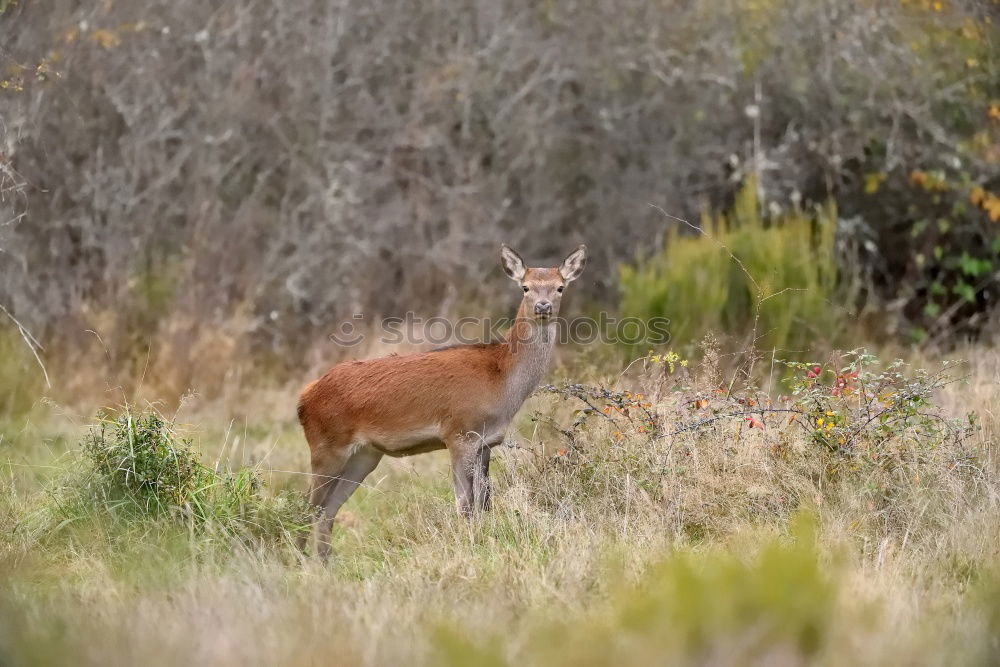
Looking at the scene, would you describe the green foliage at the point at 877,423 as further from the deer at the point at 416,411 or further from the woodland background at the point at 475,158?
the woodland background at the point at 475,158

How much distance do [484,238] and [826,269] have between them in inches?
176

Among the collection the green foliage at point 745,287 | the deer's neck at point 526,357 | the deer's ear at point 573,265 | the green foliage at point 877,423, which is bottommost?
the green foliage at point 745,287

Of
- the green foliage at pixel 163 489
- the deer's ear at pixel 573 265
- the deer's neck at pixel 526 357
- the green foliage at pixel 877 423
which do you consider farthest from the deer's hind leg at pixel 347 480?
the green foliage at pixel 877 423

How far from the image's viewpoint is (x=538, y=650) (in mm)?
4773

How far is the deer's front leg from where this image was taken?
7.80 meters

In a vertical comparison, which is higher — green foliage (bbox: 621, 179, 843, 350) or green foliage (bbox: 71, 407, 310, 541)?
green foliage (bbox: 71, 407, 310, 541)

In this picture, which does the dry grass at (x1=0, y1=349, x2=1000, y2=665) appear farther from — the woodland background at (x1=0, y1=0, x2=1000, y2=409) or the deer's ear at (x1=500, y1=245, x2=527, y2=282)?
the woodland background at (x1=0, y1=0, x2=1000, y2=409)

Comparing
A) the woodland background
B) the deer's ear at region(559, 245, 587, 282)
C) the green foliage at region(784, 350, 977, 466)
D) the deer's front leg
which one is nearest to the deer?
the deer's front leg

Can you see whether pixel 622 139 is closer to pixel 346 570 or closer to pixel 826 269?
pixel 826 269

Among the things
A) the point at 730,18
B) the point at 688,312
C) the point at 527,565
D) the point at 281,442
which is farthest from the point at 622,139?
the point at 527,565

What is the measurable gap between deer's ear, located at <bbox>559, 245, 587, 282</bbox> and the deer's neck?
39 centimetres

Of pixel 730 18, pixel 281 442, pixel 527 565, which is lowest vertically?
pixel 281 442

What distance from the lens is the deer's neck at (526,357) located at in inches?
327

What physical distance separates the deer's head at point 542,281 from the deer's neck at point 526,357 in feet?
0.26
